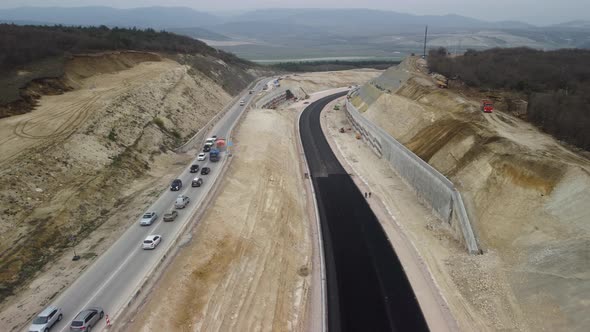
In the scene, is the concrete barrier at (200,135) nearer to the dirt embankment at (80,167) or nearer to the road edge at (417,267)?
the dirt embankment at (80,167)

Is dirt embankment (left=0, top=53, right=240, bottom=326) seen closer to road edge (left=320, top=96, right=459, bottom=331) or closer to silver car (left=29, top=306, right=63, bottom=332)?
silver car (left=29, top=306, right=63, bottom=332)

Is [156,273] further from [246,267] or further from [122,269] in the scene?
[246,267]

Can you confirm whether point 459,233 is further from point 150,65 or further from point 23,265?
point 150,65

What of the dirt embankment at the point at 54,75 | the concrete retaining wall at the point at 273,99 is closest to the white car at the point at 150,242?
the dirt embankment at the point at 54,75

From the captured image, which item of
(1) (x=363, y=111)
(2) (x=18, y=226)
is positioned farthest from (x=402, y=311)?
(1) (x=363, y=111)

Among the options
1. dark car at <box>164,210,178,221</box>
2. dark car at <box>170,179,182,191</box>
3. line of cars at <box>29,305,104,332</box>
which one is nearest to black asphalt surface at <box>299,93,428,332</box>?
dark car at <box>164,210,178,221</box>
